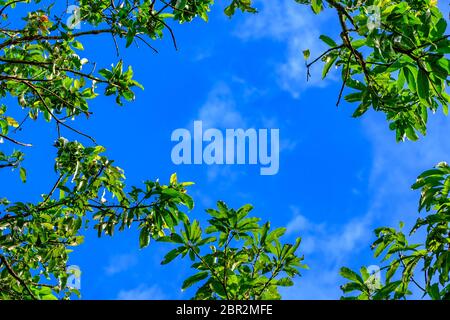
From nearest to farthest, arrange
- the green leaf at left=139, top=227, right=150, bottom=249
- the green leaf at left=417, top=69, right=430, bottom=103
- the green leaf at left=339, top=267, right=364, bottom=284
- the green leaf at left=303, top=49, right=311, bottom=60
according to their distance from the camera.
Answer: the green leaf at left=417, top=69, right=430, bottom=103
the green leaf at left=339, top=267, right=364, bottom=284
the green leaf at left=303, top=49, right=311, bottom=60
the green leaf at left=139, top=227, right=150, bottom=249

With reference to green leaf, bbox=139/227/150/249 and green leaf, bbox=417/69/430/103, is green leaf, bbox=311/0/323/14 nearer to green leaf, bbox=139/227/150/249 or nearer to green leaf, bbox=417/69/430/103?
green leaf, bbox=417/69/430/103

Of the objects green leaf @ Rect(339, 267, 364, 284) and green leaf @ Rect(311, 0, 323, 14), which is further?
green leaf @ Rect(311, 0, 323, 14)

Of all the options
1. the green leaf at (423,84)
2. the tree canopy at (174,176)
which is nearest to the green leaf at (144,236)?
the tree canopy at (174,176)

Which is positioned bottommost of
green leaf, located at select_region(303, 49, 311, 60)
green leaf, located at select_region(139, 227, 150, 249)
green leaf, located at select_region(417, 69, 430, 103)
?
green leaf, located at select_region(139, 227, 150, 249)

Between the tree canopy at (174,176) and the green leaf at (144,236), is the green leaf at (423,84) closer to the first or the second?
the tree canopy at (174,176)

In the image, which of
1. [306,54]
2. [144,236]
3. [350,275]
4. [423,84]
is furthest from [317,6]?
[144,236]

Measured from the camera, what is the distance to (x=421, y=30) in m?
3.29

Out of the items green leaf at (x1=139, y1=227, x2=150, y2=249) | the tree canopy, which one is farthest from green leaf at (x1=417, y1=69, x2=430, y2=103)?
green leaf at (x1=139, y1=227, x2=150, y2=249)

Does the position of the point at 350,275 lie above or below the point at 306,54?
below

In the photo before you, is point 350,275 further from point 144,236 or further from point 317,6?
point 144,236
